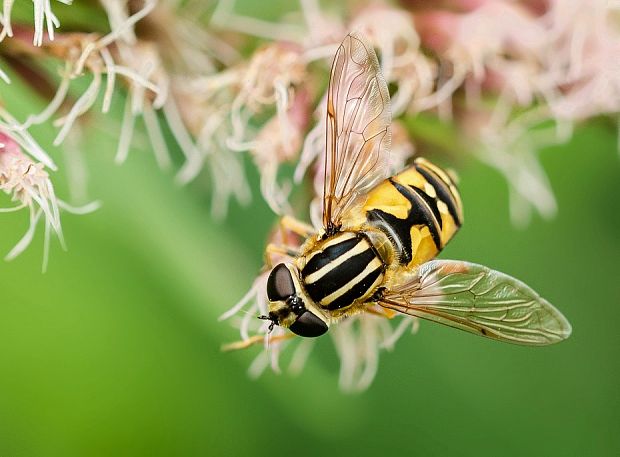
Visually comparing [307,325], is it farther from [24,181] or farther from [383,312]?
[24,181]

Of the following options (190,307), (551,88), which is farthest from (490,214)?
(190,307)

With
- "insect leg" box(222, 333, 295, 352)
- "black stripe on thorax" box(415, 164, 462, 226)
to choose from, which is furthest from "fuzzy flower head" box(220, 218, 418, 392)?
"black stripe on thorax" box(415, 164, 462, 226)

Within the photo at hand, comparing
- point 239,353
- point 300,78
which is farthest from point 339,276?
point 239,353

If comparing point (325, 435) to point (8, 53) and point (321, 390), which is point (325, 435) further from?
point (8, 53)

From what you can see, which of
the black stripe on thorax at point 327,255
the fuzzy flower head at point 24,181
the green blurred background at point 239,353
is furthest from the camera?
the green blurred background at point 239,353

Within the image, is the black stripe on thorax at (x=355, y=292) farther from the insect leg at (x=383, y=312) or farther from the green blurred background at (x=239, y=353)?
the green blurred background at (x=239, y=353)

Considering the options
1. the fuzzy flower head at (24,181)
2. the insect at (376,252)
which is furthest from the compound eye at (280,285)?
the fuzzy flower head at (24,181)

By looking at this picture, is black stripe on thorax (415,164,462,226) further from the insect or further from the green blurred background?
the green blurred background
